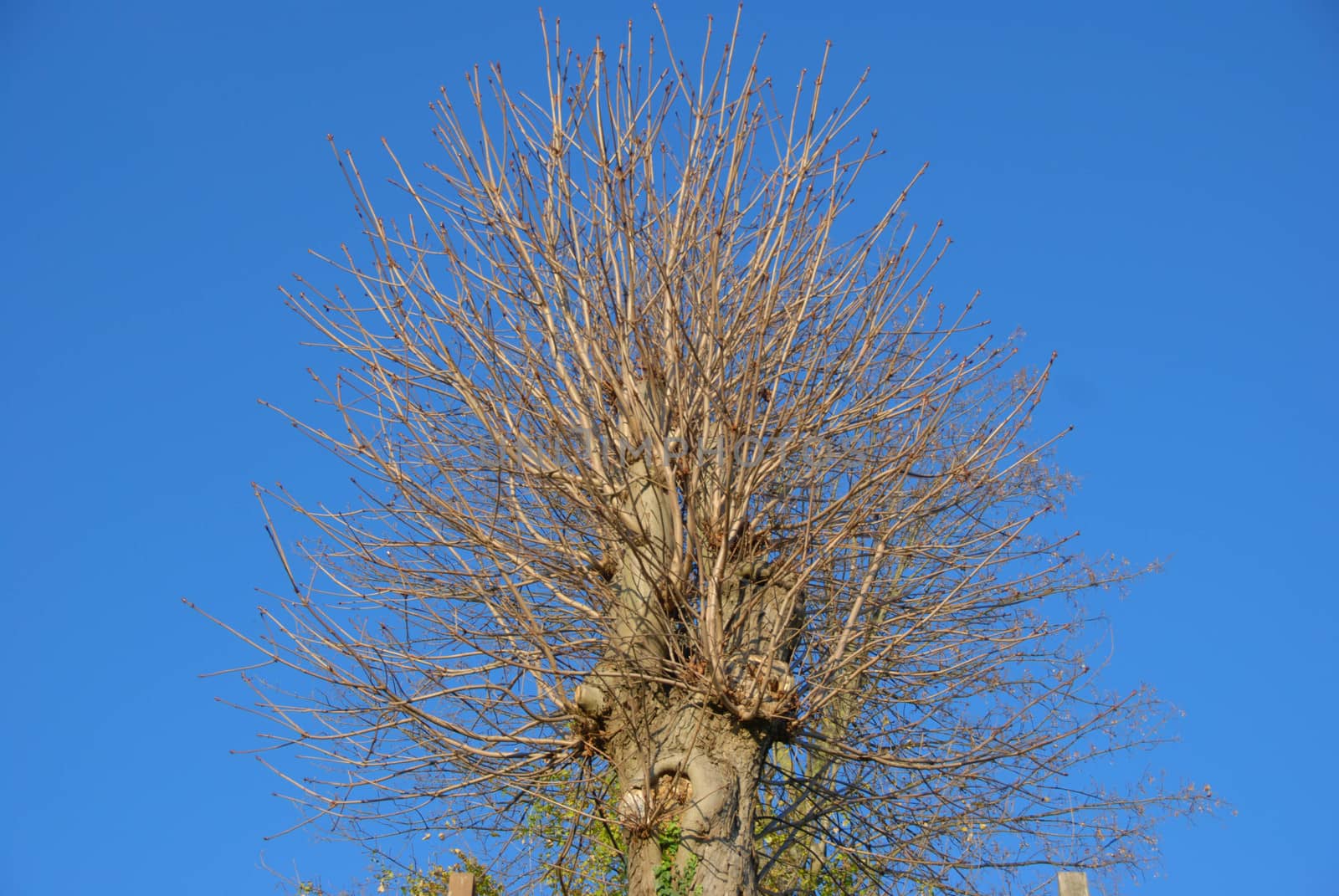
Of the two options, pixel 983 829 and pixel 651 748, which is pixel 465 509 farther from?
pixel 983 829

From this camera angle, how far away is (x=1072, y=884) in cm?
583

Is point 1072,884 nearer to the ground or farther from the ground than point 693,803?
nearer to the ground

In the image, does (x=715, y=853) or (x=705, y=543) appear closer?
(x=715, y=853)

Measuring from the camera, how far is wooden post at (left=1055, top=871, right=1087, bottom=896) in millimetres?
5820

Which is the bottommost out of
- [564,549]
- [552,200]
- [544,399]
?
[564,549]

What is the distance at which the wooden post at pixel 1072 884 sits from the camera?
582 centimetres

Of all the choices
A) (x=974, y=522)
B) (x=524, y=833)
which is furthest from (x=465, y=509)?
(x=974, y=522)

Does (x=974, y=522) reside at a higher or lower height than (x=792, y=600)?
higher

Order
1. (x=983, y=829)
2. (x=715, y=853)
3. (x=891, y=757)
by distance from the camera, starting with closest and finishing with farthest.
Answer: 1. (x=715, y=853)
2. (x=891, y=757)
3. (x=983, y=829)

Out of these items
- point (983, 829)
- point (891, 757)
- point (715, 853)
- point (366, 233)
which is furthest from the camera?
point (983, 829)

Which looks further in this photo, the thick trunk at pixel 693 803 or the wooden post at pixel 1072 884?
the wooden post at pixel 1072 884

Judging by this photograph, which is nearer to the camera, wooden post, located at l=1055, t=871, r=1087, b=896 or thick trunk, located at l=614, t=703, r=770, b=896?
thick trunk, located at l=614, t=703, r=770, b=896

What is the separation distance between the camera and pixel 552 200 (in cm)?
712

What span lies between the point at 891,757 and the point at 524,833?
107 inches
